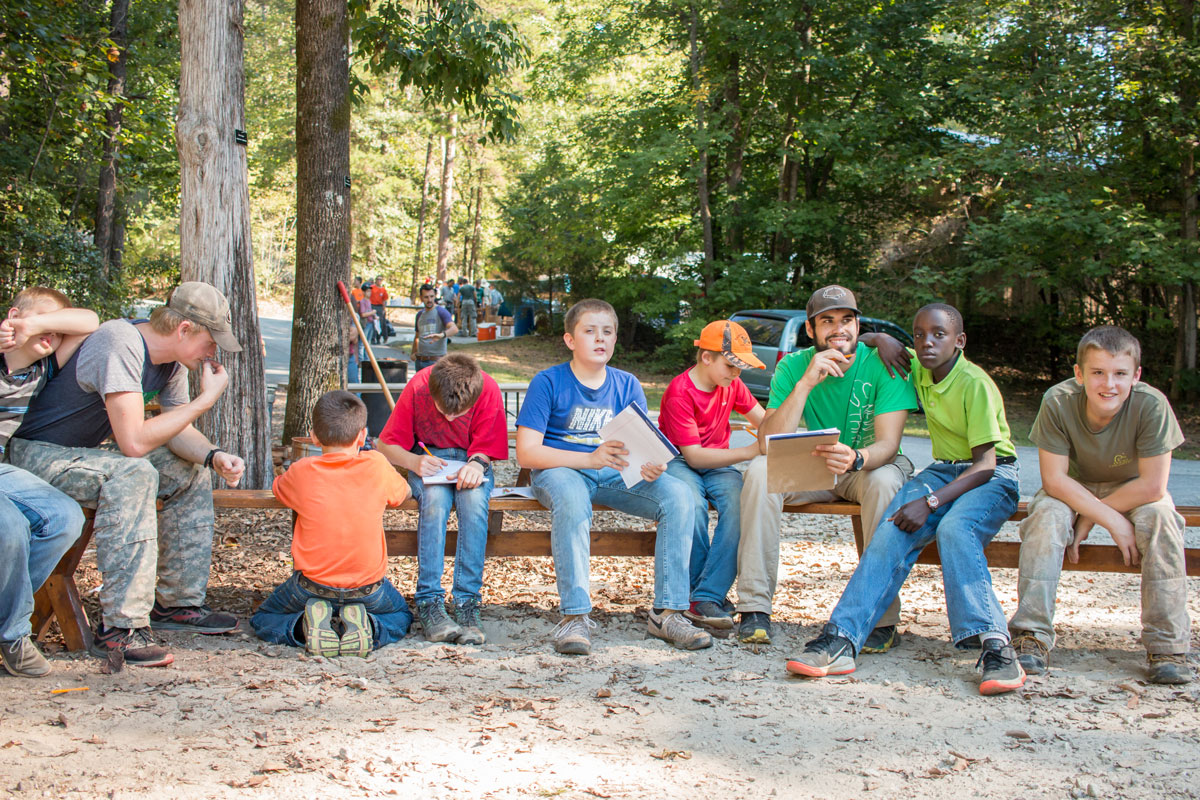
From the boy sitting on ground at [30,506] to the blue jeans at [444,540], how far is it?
1.37 m

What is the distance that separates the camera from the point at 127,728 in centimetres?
307

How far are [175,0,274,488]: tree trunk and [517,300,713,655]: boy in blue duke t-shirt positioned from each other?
2.42 m

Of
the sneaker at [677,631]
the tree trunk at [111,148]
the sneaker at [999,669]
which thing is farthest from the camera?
the tree trunk at [111,148]

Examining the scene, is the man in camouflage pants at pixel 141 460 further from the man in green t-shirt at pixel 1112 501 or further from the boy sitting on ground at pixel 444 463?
the man in green t-shirt at pixel 1112 501

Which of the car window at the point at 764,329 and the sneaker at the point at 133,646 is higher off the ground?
the car window at the point at 764,329

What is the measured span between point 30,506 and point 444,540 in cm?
162

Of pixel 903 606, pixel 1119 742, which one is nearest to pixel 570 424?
pixel 903 606

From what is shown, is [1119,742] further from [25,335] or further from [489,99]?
[489,99]

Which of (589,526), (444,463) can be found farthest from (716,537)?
(444,463)

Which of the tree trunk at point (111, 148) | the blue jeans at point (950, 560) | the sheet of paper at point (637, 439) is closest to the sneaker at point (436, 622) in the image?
the sheet of paper at point (637, 439)

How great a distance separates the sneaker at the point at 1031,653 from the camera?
3.78 m

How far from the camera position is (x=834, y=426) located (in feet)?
14.8

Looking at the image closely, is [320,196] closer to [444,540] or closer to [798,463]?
[444,540]

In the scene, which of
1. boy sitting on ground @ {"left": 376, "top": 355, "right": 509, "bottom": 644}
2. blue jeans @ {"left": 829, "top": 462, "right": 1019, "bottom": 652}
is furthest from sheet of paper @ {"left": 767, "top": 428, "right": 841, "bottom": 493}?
boy sitting on ground @ {"left": 376, "top": 355, "right": 509, "bottom": 644}
